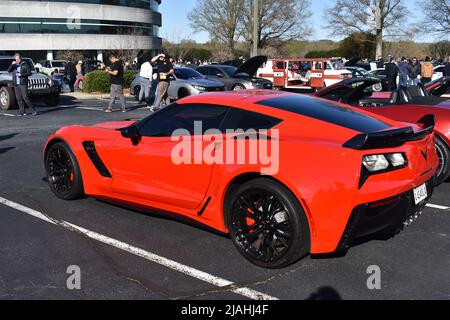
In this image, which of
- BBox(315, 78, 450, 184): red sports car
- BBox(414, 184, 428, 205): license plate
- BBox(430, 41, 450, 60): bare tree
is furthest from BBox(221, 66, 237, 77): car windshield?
BBox(430, 41, 450, 60): bare tree

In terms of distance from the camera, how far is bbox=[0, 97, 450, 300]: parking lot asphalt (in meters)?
3.30

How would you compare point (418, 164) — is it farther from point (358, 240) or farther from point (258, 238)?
point (258, 238)

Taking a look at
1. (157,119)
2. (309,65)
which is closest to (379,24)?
(309,65)

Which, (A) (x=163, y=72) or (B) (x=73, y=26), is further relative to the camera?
(B) (x=73, y=26)

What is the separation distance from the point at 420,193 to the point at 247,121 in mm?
1503

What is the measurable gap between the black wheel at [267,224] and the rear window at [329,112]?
2.55ft

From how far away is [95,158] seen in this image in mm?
4941

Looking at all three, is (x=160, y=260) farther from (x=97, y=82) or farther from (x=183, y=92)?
(x=97, y=82)

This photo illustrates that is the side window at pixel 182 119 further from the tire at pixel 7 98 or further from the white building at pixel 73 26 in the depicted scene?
the white building at pixel 73 26

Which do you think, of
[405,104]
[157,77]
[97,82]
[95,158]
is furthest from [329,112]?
[97,82]

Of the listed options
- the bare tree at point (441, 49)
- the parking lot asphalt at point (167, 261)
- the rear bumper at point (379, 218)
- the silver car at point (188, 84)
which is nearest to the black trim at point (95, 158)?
the parking lot asphalt at point (167, 261)

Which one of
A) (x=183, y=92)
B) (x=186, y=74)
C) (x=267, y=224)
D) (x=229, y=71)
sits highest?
(x=229, y=71)

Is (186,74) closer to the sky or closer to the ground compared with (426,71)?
closer to the ground

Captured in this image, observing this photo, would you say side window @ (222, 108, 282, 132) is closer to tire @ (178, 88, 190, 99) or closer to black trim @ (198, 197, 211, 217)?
black trim @ (198, 197, 211, 217)
